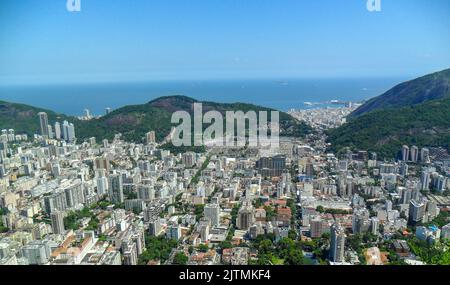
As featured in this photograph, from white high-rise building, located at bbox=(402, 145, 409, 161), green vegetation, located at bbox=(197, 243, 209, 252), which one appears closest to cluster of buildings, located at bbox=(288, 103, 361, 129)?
white high-rise building, located at bbox=(402, 145, 409, 161)

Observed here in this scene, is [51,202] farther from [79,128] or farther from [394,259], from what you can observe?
[79,128]

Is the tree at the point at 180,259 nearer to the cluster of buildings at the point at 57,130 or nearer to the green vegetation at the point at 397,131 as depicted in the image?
the green vegetation at the point at 397,131

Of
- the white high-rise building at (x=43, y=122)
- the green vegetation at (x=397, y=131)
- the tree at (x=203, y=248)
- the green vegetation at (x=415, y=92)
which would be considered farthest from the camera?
the green vegetation at (x=415, y=92)

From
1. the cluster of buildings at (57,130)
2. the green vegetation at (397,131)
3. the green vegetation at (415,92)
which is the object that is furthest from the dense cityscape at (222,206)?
the green vegetation at (415,92)

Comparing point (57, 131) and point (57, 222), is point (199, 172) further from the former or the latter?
point (57, 131)

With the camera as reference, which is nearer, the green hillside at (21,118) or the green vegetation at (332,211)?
the green vegetation at (332,211)

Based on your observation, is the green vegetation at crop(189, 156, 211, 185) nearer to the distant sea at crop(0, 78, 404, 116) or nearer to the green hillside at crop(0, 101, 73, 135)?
the distant sea at crop(0, 78, 404, 116)
